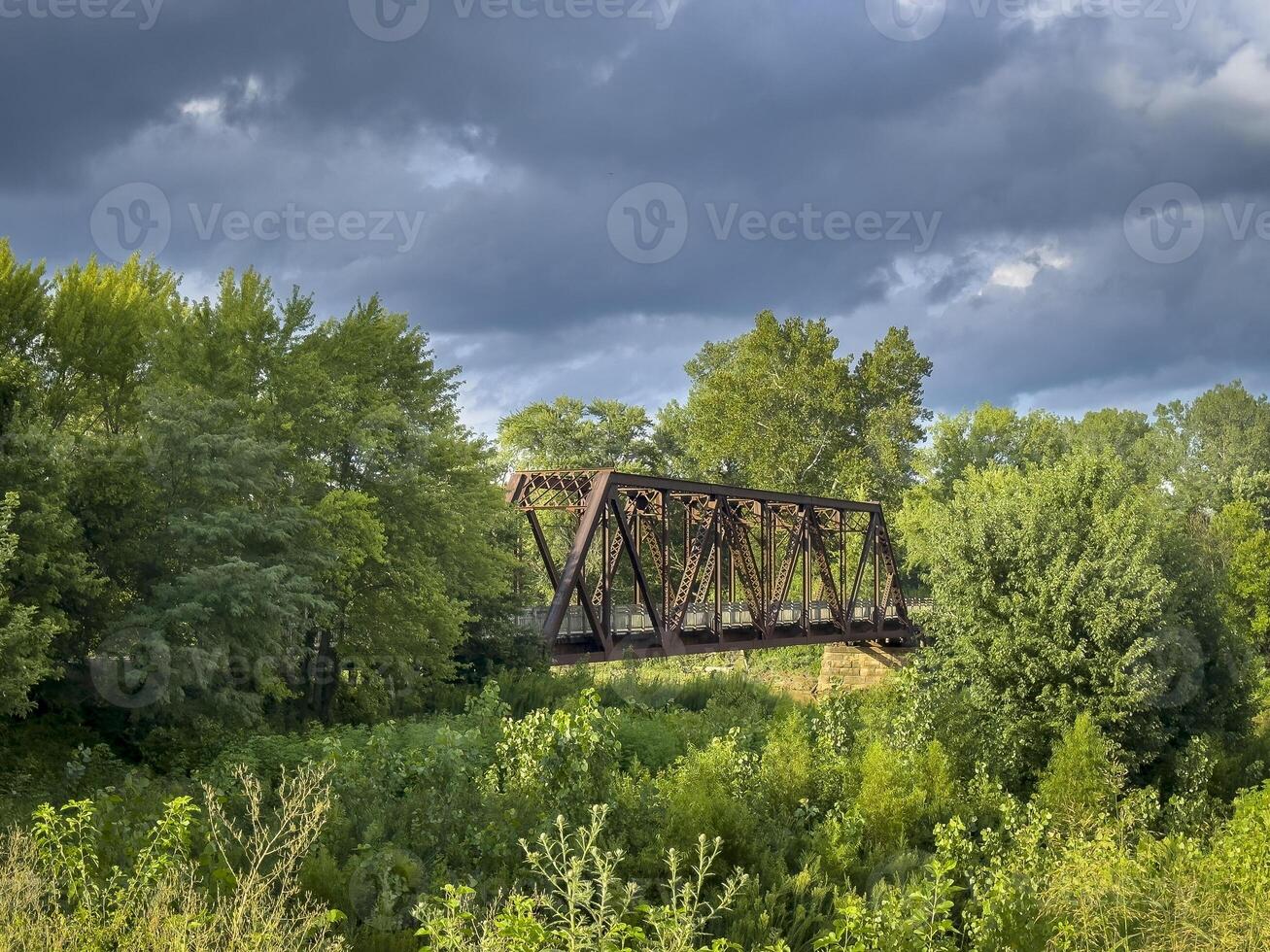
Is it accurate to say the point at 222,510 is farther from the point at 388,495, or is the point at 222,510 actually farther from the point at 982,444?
the point at 982,444

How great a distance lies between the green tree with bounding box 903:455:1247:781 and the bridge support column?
24.7m

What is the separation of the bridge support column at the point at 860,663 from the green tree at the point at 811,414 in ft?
26.5

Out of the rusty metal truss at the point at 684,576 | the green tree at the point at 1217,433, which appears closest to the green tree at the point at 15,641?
the rusty metal truss at the point at 684,576

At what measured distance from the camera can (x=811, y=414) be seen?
55406 mm

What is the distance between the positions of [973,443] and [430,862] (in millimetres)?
54685

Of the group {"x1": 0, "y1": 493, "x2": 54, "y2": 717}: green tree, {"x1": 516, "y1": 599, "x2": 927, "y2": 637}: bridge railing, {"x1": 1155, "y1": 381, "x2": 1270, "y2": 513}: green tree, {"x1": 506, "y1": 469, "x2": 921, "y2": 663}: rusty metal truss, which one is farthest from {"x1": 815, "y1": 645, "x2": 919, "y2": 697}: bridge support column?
{"x1": 1155, "y1": 381, "x2": 1270, "y2": 513}: green tree

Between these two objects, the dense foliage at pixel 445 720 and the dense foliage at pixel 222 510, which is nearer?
the dense foliage at pixel 445 720

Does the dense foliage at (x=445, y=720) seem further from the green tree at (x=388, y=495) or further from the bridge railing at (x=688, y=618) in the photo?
the bridge railing at (x=688, y=618)

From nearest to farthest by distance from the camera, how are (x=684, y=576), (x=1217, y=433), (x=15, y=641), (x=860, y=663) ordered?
1. (x=15, y=641)
2. (x=684, y=576)
3. (x=860, y=663)
4. (x=1217, y=433)

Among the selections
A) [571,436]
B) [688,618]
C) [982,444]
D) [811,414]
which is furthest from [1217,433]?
[688,618]

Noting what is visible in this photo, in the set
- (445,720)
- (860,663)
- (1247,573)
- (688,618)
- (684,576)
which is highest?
(684,576)

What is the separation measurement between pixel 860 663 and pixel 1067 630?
2863cm

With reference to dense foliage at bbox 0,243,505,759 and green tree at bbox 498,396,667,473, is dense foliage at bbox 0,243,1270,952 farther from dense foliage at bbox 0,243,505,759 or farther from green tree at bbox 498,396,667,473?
green tree at bbox 498,396,667,473

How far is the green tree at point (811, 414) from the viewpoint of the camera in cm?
5400
